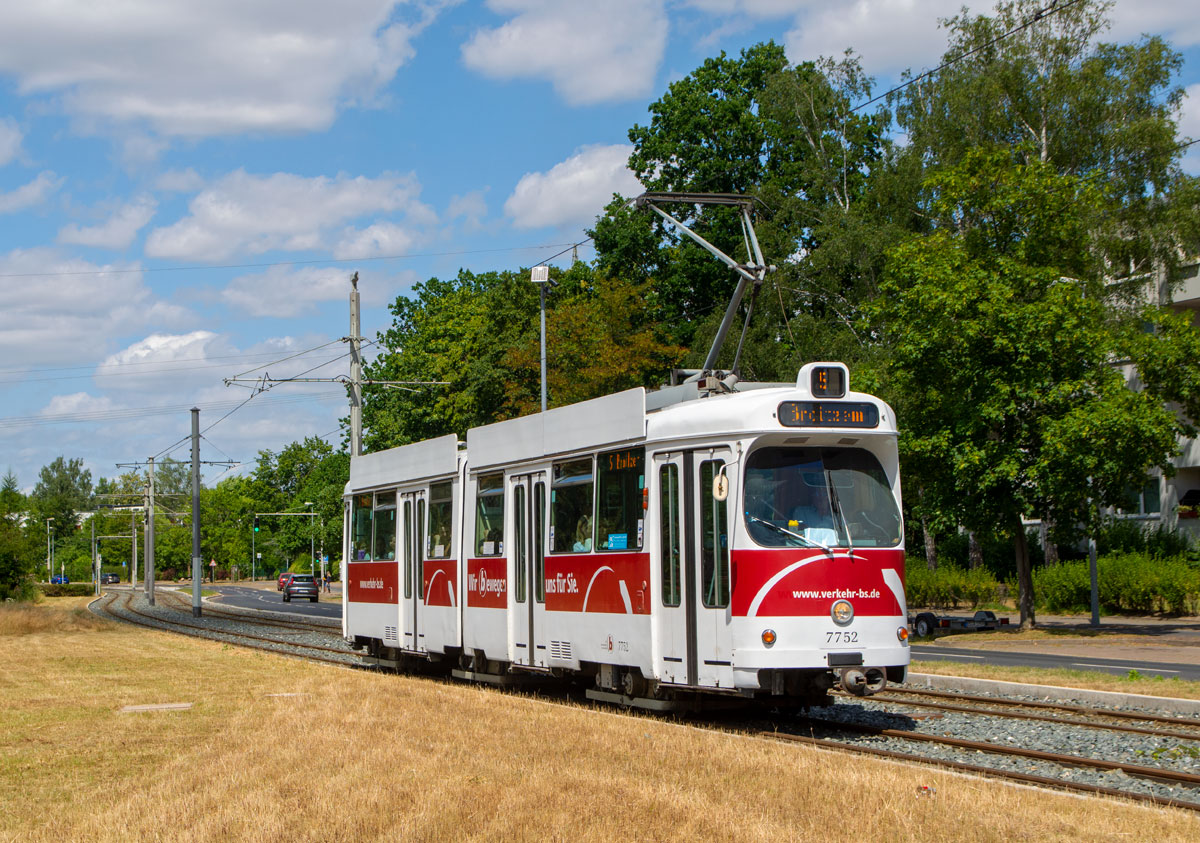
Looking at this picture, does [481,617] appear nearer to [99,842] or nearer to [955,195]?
[99,842]

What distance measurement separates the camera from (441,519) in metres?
18.6

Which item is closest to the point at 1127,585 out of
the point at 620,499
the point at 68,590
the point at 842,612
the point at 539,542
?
the point at 539,542

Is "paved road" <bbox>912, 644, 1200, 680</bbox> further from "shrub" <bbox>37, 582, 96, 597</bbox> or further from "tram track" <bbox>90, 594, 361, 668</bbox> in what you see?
"shrub" <bbox>37, 582, 96, 597</bbox>

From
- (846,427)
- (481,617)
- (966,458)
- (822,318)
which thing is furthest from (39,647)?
(822,318)

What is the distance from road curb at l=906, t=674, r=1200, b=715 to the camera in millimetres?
13539

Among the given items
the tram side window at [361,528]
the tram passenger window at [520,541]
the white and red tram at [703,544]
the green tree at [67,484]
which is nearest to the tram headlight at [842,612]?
the white and red tram at [703,544]

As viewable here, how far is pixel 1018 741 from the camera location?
11680mm

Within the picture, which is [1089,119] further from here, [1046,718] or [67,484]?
[67,484]

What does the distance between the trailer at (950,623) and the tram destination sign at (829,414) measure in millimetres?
18303

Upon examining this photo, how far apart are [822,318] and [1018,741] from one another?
37041 mm

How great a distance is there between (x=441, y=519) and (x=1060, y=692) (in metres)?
8.44

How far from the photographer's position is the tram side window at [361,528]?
21.5 meters

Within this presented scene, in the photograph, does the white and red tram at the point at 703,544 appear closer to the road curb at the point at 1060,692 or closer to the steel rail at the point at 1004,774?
the steel rail at the point at 1004,774

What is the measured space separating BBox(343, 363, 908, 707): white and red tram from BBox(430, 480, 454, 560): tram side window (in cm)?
133
